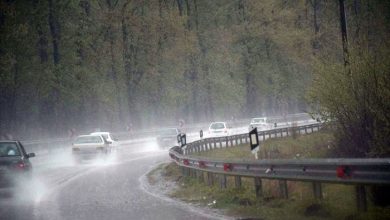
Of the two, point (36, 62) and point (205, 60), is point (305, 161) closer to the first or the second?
point (36, 62)

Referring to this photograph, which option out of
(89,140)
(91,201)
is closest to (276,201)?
(91,201)

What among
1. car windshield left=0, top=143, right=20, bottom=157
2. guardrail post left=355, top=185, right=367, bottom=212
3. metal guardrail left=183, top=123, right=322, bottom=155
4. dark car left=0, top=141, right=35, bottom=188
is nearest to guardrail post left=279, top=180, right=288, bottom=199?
guardrail post left=355, top=185, right=367, bottom=212

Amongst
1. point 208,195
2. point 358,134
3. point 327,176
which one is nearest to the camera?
point 327,176

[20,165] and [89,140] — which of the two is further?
[89,140]

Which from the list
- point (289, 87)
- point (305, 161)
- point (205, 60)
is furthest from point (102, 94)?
point (305, 161)

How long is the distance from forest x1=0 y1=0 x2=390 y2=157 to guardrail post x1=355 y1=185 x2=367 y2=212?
29770 millimetres

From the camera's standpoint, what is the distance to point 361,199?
10.7m

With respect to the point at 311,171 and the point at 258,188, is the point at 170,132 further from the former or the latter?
the point at 311,171

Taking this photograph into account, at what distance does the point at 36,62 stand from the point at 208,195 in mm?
37563

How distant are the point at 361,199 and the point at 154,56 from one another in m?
52.4

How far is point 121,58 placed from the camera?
62.2m

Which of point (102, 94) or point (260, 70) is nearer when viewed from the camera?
point (102, 94)

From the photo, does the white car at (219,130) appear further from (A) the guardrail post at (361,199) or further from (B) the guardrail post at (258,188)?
(A) the guardrail post at (361,199)

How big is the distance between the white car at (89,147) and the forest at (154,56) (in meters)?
14.2
